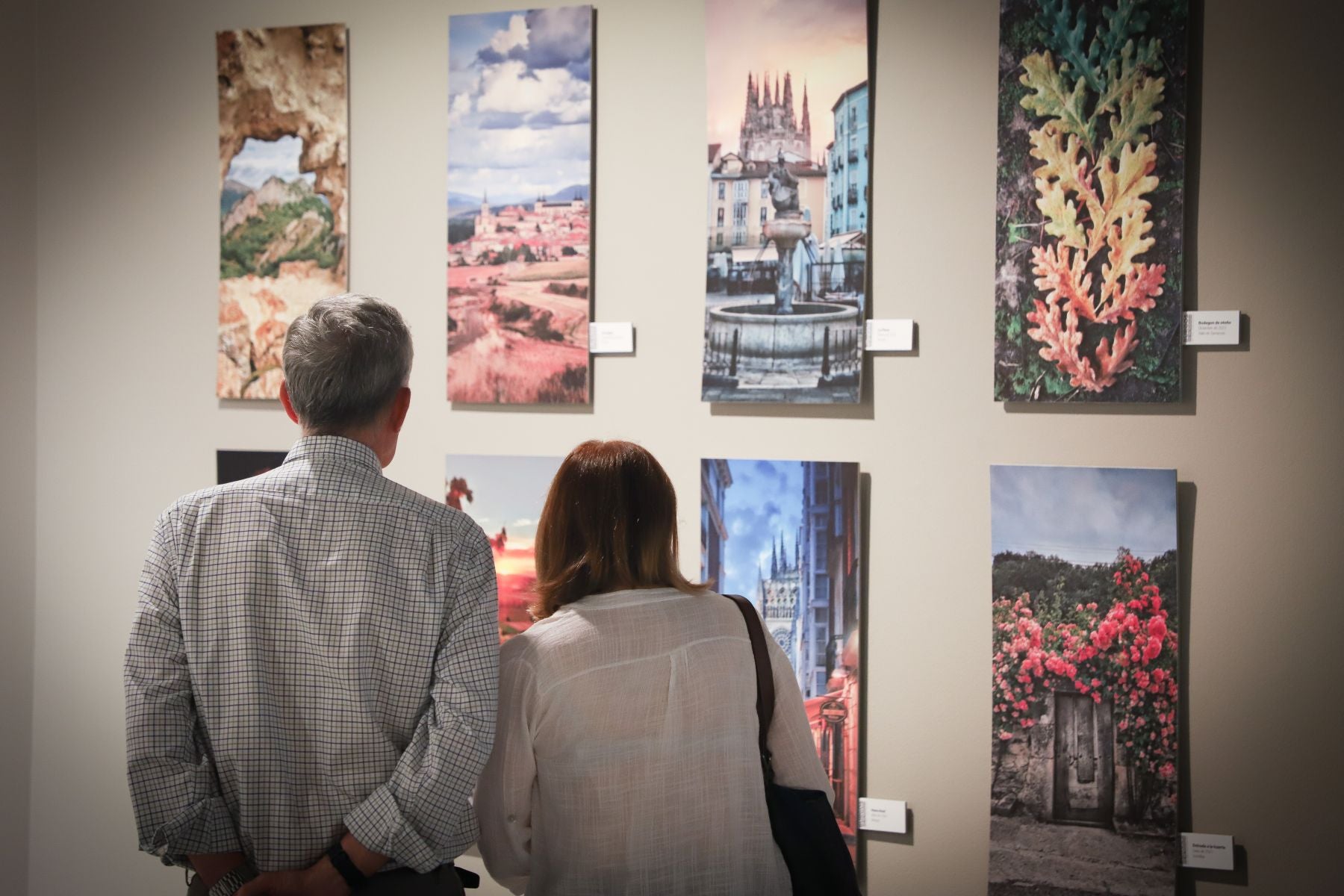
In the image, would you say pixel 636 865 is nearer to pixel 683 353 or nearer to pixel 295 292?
pixel 683 353

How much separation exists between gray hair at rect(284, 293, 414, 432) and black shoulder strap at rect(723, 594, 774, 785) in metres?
0.72

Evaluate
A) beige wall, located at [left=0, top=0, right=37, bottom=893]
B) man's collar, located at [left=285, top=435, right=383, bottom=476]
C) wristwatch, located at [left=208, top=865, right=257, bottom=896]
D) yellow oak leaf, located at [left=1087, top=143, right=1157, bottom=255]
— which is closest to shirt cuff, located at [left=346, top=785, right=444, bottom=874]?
wristwatch, located at [left=208, top=865, right=257, bottom=896]

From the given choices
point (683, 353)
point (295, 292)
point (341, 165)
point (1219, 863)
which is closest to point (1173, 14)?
point (683, 353)

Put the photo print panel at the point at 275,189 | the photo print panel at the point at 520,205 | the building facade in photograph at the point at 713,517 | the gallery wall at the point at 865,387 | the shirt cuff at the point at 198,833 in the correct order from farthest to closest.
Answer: the photo print panel at the point at 275,189
the photo print panel at the point at 520,205
the building facade in photograph at the point at 713,517
the gallery wall at the point at 865,387
the shirt cuff at the point at 198,833

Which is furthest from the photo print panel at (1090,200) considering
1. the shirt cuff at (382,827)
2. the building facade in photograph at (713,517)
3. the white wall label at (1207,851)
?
the shirt cuff at (382,827)

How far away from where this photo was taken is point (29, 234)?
369 centimetres

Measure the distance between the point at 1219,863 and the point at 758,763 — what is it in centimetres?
157

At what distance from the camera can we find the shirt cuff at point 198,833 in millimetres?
1703

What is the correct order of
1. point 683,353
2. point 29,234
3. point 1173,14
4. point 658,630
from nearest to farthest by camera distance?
point 658,630, point 1173,14, point 683,353, point 29,234

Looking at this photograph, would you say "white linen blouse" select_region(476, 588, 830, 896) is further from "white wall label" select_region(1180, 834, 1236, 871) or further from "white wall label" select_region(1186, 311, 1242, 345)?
"white wall label" select_region(1186, 311, 1242, 345)

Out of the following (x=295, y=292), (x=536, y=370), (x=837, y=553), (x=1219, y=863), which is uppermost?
(x=295, y=292)

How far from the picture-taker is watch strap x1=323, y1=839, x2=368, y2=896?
1717mm

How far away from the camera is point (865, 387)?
9.84 ft

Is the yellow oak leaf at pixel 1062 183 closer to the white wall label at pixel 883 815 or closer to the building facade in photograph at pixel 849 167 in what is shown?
the building facade in photograph at pixel 849 167
